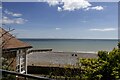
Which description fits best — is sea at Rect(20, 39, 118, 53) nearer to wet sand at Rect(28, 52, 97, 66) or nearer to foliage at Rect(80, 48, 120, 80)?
wet sand at Rect(28, 52, 97, 66)

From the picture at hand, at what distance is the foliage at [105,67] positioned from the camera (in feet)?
18.5

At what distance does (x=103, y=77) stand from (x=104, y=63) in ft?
1.03

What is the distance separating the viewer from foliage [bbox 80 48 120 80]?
5.63 m

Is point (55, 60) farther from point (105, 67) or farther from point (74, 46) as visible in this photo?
point (74, 46)

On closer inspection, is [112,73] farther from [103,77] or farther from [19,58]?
[19,58]

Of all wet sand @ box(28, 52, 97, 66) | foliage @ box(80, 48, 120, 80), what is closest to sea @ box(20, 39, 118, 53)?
wet sand @ box(28, 52, 97, 66)

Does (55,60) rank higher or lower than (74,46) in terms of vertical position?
lower

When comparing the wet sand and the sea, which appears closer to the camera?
the wet sand

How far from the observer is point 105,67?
5.79 metres

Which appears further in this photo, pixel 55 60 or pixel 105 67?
pixel 55 60

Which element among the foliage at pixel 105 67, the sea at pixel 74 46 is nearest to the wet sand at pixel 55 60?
the sea at pixel 74 46

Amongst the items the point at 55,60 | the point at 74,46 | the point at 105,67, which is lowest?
the point at 55,60

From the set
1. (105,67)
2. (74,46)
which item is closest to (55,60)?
(105,67)

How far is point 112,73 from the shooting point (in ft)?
18.0
